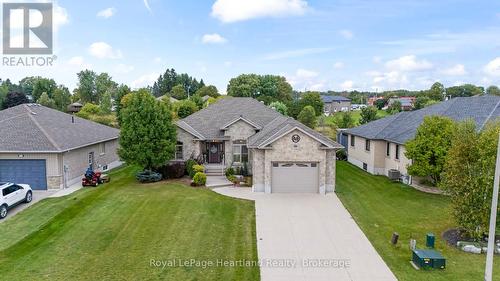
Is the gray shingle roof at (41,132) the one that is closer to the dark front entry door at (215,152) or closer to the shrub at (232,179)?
the dark front entry door at (215,152)

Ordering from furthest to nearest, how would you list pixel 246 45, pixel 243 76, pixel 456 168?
pixel 243 76 < pixel 246 45 < pixel 456 168

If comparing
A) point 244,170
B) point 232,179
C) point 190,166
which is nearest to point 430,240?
point 232,179

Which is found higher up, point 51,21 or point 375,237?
point 51,21

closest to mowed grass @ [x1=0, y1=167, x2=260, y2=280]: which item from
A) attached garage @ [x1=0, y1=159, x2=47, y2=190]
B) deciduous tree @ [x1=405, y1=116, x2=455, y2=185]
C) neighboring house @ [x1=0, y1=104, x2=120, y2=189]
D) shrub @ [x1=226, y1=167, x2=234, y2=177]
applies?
neighboring house @ [x1=0, y1=104, x2=120, y2=189]

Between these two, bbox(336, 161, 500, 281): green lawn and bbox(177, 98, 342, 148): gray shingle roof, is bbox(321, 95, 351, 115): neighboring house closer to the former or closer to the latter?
bbox(177, 98, 342, 148): gray shingle roof

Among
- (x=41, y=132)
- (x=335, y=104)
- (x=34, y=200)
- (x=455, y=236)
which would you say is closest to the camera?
(x=455, y=236)

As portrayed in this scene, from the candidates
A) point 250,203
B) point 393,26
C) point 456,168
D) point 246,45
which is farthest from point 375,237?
point 246,45

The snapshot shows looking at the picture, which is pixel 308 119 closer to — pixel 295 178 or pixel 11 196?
pixel 295 178

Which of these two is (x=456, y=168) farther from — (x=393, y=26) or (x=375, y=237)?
(x=393, y=26)
